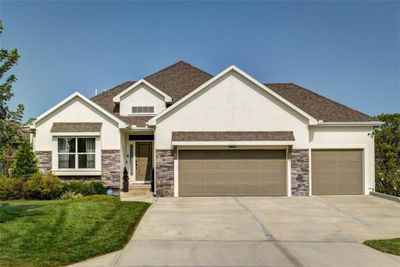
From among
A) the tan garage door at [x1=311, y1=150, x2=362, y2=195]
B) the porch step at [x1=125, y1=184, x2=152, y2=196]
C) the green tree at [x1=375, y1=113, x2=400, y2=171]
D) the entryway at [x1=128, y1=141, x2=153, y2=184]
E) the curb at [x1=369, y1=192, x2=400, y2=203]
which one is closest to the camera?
the curb at [x1=369, y1=192, x2=400, y2=203]

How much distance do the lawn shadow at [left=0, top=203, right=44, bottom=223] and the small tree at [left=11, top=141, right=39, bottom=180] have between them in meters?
A: 4.62

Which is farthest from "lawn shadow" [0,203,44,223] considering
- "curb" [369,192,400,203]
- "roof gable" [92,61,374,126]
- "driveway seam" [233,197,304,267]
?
"curb" [369,192,400,203]

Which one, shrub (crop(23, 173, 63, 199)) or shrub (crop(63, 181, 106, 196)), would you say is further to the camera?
shrub (crop(63, 181, 106, 196))

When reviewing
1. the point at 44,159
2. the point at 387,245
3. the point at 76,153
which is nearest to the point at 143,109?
the point at 76,153

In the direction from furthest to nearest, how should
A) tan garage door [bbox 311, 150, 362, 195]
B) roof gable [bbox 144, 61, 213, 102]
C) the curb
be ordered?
roof gable [bbox 144, 61, 213, 102]
tan garage door [bbox 311, 150, 362, 195]
the curb

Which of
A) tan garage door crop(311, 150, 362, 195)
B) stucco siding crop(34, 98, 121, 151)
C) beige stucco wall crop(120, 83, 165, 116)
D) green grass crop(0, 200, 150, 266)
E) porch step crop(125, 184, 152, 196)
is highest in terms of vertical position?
beige stucco wall crop(120, 83, 165, 116)

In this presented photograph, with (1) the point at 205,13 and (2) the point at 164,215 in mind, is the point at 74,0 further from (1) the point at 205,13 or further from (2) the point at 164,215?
(2) the point at 164,215

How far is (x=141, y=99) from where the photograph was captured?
72.0 ft

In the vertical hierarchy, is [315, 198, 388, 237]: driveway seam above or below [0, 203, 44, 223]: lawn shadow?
below

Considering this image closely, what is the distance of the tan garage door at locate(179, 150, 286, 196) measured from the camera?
698 inches

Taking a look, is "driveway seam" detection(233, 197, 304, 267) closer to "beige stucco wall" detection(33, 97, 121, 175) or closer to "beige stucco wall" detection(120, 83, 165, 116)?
"beige stucco wall" detection(33, 97, 121, 175)

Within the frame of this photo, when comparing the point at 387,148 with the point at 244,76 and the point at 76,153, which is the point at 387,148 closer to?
the point at 244,76

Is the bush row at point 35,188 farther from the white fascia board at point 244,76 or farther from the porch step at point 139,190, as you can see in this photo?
the white fascia board at point 244,76

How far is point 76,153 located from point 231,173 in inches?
338
